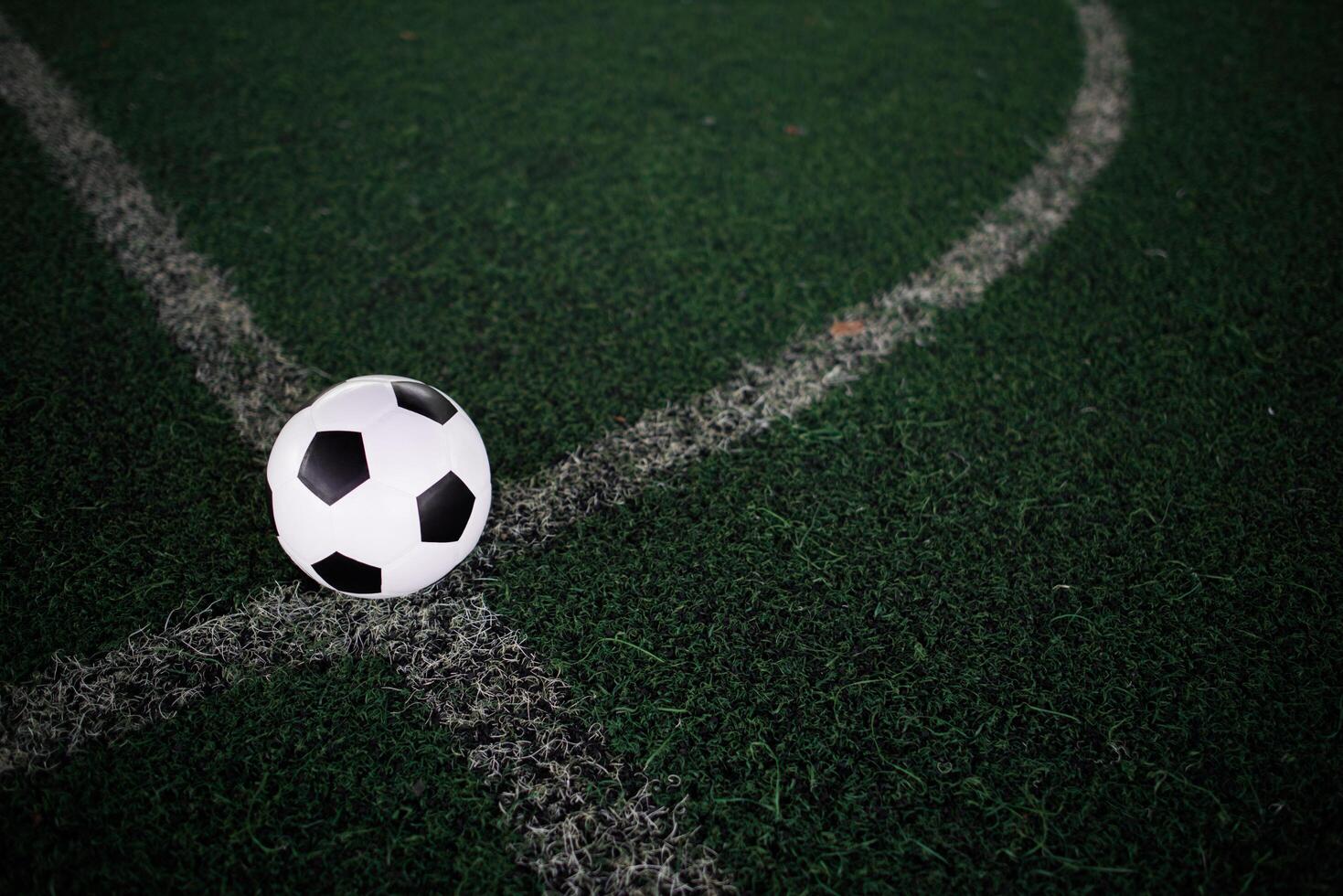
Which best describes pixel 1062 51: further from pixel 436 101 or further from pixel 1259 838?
pixel 1259 838

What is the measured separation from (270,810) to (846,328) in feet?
6.52

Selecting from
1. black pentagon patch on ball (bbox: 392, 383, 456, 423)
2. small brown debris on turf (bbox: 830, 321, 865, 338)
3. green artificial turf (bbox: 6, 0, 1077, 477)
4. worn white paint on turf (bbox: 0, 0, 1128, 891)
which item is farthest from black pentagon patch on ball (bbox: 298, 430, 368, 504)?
small brown debris on turf (bbox: 830, 321, 865, 338)

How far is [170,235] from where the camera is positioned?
2.66 meters

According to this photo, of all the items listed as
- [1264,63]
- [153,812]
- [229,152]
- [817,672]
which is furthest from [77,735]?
[1264,63]

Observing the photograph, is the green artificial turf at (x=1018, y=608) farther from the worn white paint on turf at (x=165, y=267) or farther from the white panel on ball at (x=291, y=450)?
the worn white paint on turf at (x=165, y=267)

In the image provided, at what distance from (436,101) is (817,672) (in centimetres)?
287

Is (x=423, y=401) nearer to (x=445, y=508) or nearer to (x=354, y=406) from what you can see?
(x=354, y=406)

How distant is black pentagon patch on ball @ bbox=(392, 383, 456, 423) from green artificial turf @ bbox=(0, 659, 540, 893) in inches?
23.9

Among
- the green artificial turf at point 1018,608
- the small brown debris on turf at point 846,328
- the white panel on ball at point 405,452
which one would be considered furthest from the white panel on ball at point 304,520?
the small brown debris on turf at point 846,328

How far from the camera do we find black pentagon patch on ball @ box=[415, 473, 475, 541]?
1.61 meters

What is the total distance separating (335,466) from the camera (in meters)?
1.57

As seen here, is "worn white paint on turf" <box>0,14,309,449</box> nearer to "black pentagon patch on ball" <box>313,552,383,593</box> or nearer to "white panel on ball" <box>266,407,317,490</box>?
"white panel on ball" <box>266,407,317,490</box>

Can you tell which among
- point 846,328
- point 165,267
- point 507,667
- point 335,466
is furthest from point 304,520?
point 846,328

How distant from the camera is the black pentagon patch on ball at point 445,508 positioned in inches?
63.3
